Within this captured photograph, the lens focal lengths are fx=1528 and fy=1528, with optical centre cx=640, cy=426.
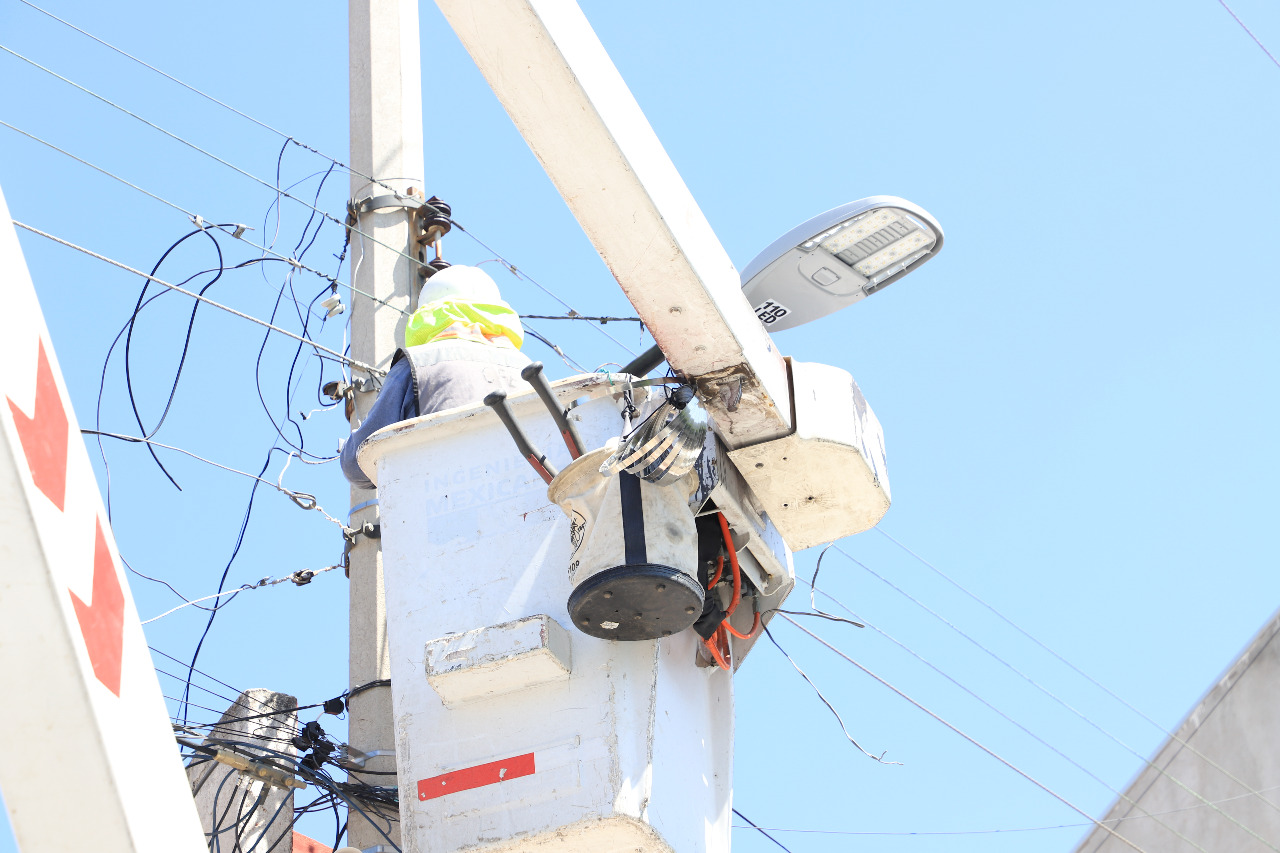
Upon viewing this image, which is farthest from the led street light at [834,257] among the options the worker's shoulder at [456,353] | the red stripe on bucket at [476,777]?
the red stripe on bucket at [476,777]

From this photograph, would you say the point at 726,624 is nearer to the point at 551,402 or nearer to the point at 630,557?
the point at 630,557

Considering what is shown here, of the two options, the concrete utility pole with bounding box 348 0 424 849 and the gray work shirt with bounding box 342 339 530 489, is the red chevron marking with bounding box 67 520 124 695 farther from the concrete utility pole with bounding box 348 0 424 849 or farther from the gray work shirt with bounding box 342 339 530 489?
the concrete utility pole with bounding box 348 0 424 849

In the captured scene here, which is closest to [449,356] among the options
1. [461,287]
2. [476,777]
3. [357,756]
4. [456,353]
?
[456,353]

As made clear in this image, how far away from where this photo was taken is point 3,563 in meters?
1.94

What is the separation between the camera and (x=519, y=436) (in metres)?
3.70

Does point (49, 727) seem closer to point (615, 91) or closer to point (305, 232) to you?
point (615, 91)

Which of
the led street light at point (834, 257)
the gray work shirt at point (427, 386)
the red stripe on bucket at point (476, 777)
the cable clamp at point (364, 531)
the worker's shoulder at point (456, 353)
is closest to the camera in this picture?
the red stripe on bucket at point (476, 777)

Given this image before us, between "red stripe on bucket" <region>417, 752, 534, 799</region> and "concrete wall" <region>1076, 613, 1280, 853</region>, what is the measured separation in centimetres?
851

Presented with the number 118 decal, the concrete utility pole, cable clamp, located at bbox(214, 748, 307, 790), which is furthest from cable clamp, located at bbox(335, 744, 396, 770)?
the number 118 decal

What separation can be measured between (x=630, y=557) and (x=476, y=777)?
75cm

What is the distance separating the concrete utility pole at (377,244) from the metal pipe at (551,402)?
1.48 meters

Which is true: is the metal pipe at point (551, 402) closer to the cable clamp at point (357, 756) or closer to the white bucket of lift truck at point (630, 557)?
the white bucket of lift truck at point (630, 557)

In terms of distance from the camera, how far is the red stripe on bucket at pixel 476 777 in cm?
376

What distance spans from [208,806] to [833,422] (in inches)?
106
